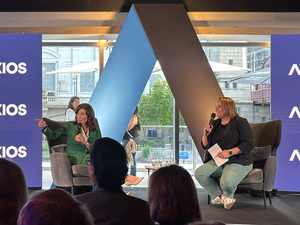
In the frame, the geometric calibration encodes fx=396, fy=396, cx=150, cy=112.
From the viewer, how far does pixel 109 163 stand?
6.73 feet

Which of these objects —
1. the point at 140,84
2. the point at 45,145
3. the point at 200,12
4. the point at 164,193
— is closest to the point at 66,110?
the point at 45,145

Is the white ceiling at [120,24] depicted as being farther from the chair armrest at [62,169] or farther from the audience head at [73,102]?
the chair armrest at [62,169]

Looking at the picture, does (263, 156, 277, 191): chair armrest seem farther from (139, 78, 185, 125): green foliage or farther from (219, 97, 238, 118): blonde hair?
(139, 78, 185, 125): green foliage

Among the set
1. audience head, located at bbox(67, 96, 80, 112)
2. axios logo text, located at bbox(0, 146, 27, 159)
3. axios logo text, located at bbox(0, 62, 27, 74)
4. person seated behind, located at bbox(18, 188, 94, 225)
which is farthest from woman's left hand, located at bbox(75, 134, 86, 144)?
person seated behind, located at bbox(18, 188, 94, 225)

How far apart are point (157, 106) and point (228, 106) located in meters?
2.47

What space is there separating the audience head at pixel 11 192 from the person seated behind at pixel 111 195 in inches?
14.1

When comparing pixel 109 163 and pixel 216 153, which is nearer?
pixel 109 163

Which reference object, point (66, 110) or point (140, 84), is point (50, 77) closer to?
point (66, 110)

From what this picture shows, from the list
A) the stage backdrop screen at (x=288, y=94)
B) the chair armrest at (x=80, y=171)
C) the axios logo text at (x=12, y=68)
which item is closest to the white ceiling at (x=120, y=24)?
the stage backdrop screen at (x=288, y=94)

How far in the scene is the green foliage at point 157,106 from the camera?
22.8 feet

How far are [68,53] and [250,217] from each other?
4146 mm

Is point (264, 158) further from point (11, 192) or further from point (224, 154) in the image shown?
point (11, 192)

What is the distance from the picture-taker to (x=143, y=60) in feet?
16.3

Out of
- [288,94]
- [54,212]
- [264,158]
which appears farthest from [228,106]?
[54,212]
